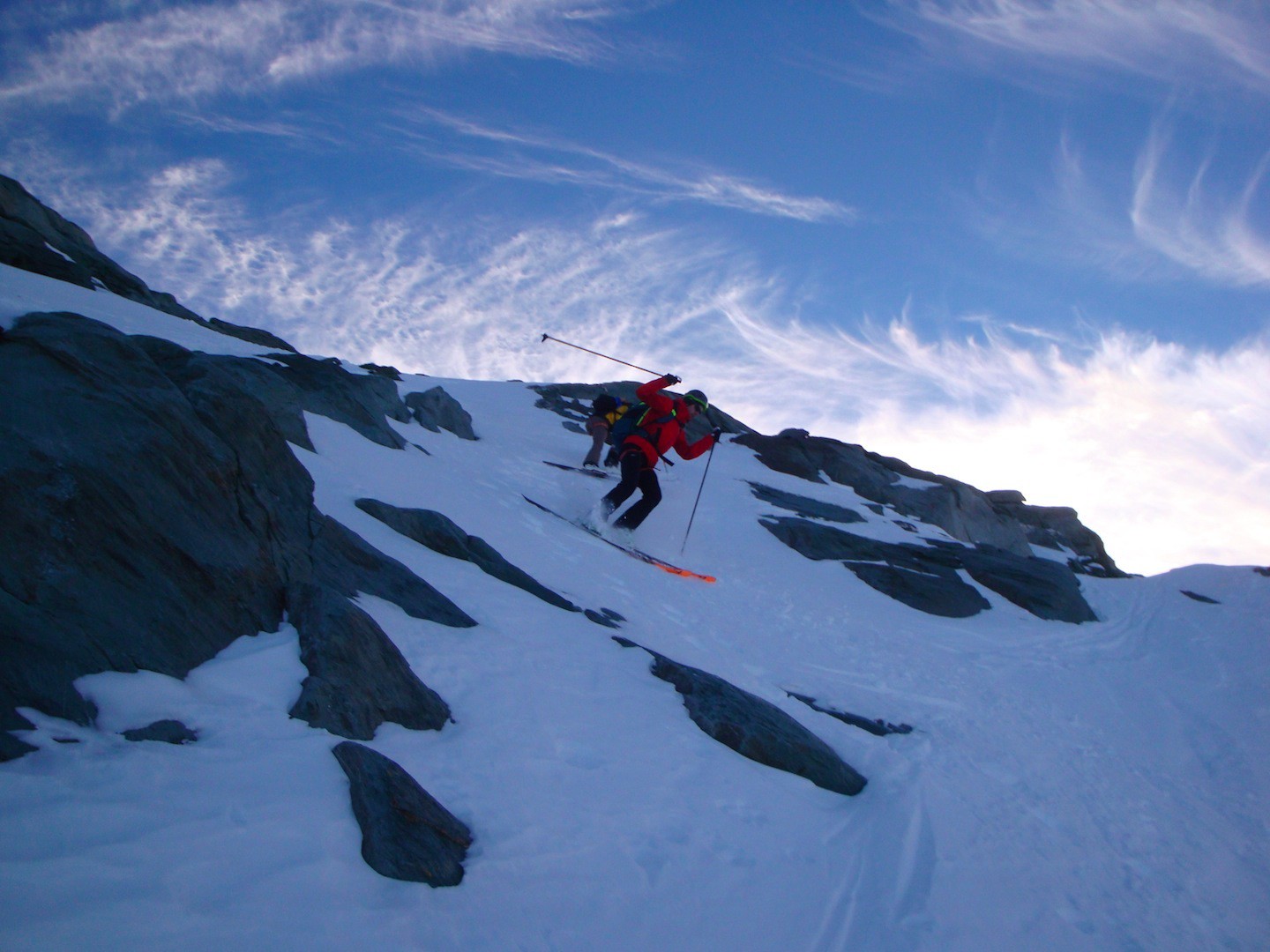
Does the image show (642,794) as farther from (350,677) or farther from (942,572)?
(942,572)

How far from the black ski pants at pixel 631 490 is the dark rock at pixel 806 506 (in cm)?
706

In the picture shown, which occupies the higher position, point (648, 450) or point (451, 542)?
point (648, 450)

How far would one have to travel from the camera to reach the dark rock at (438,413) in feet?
72.1

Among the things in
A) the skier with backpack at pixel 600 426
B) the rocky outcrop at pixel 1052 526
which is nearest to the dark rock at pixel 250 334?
the skier with backpack at pixel 600 426

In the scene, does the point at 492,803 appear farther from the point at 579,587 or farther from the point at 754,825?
the point at 579,587

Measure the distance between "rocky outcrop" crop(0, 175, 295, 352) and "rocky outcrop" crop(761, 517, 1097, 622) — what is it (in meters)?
17.8

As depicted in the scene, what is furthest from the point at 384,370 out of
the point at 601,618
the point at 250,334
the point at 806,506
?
the point at 601,618

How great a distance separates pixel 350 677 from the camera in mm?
5465

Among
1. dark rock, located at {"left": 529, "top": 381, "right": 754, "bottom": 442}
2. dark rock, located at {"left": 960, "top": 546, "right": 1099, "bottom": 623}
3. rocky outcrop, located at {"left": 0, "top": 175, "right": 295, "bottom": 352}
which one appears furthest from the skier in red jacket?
rocky outcrop, located at {"left": 0, "top": 175, "right": 295, "bottom": 352}

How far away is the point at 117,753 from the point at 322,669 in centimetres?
149

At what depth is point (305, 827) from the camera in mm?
3920

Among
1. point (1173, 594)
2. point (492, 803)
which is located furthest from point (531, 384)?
point (492, 803)

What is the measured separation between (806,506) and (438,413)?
11.3 meters

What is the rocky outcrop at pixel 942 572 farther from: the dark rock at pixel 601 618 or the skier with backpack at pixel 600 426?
the dark rock at pixel 601 618
